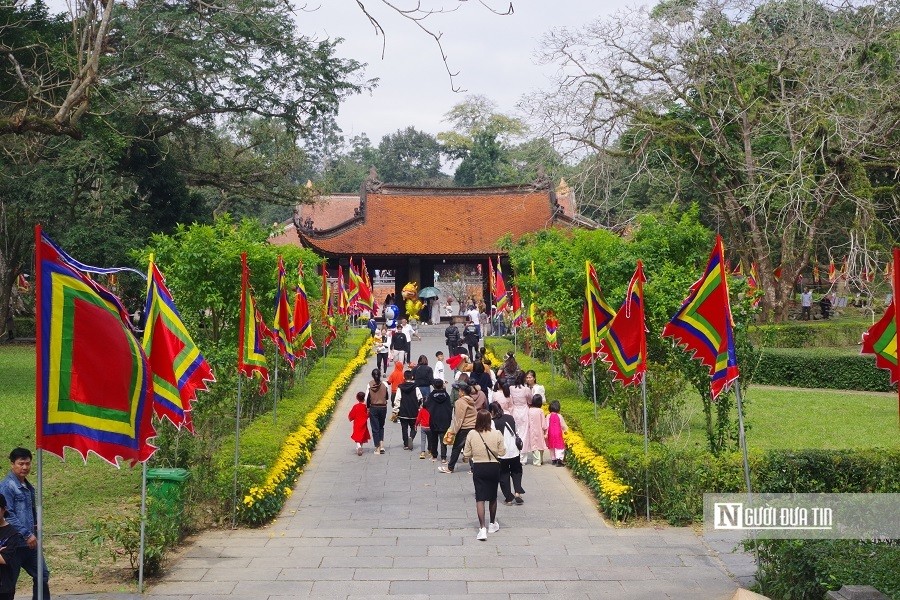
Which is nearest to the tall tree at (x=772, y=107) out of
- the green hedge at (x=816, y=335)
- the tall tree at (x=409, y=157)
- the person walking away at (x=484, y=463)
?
the green hedge at (x=816, y=335)

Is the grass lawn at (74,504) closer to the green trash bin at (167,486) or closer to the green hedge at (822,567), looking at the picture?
the green trash bin at (167,486)

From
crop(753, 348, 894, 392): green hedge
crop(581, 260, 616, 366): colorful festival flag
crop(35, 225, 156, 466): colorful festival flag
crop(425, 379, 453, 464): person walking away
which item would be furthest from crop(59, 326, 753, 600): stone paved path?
crop(753, 348, 894, 392): green hedge

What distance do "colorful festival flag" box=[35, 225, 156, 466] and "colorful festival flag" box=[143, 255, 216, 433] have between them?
1265 mm

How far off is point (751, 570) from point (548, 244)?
15.3 m

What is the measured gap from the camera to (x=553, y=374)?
23484 mm

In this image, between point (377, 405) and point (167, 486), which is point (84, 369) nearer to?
point (167, 486)

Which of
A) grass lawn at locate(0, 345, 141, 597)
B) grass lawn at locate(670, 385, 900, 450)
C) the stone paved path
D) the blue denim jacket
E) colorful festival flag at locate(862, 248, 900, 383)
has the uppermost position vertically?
colorful festival flag at locate(862, 248, 900, 383)

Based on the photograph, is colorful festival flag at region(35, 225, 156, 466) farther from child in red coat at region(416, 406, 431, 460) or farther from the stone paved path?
child in red coat at region(416, 406, 431, 460)

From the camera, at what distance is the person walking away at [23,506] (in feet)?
24.7

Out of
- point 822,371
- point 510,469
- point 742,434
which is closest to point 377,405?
point 510,469

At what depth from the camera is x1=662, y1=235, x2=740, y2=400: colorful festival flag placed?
1037 centimetres

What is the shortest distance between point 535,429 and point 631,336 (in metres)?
2.58

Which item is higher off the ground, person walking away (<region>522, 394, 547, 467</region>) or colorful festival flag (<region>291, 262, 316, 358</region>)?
colorful festival flag (<region>291, 262, 316, 358</region>)

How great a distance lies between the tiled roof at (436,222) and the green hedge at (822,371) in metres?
15.8
